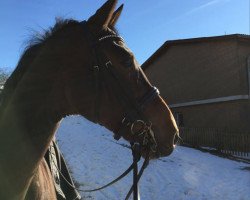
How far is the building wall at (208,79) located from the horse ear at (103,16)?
24555 millimetres

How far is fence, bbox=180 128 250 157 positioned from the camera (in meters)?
22.9

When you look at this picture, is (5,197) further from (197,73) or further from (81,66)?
(197,73)

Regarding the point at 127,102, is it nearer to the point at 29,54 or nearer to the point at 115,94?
the point at 115,94

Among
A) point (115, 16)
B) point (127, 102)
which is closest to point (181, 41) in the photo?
point (115, 16)

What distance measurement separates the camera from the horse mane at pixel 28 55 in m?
3.02

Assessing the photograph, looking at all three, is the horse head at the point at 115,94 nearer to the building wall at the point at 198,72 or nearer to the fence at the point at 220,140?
the fence at the point at 220,140

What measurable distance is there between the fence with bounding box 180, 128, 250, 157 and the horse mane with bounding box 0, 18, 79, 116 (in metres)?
21.0

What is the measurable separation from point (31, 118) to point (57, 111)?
18cm

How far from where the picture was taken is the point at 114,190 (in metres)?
11.8

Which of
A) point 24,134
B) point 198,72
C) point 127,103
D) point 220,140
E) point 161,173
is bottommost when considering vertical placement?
point 161,173

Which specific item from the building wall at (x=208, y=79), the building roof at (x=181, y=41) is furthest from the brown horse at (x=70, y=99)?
the building wall at (x=208, y=79)

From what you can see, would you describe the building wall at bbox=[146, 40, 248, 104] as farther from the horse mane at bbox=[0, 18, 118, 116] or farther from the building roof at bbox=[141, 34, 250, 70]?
the horse mane at bbox=[0, 18, 118, 116]

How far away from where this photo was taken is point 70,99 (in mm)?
2836

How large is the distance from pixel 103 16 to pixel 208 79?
27.0 metres
